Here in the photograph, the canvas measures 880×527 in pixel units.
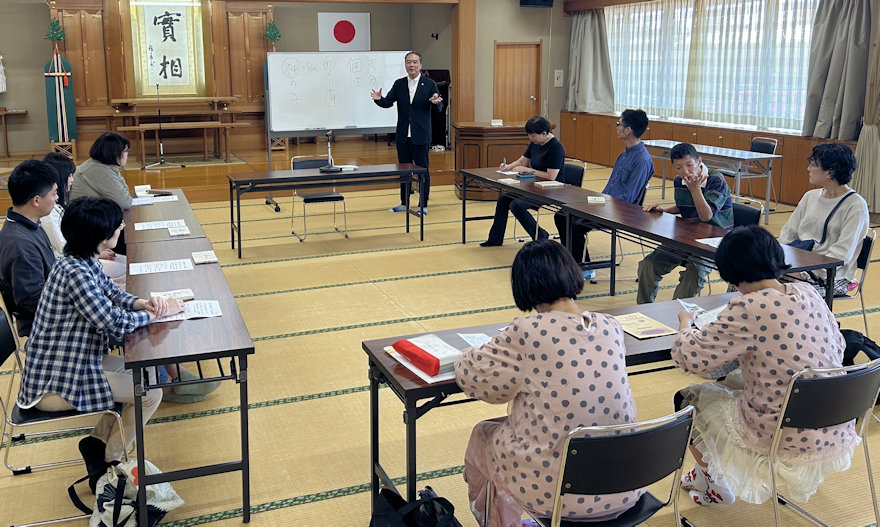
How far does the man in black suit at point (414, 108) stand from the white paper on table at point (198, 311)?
4903 millimetres

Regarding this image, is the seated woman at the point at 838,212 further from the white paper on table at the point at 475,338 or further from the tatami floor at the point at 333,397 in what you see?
the white paper on table at the point at 475,338

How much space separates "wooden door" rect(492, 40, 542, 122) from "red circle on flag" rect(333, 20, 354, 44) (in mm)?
3176

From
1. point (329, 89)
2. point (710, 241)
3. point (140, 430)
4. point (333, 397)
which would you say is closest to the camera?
point (140, 430)

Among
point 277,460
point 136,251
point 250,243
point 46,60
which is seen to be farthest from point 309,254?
point 46,60

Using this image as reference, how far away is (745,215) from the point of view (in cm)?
452

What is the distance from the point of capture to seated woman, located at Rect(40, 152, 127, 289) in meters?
4.10

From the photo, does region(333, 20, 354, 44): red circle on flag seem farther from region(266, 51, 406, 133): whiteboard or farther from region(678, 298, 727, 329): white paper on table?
region(678, 298, 727, 329): white paper on table

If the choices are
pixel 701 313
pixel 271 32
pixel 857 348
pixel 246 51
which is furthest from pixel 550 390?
pixel 246 51

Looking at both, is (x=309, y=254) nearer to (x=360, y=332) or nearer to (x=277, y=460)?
(x=360, y=332)

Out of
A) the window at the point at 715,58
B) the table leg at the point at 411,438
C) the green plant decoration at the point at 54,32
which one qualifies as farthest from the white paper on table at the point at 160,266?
the green plant decoration at the point at 54,32

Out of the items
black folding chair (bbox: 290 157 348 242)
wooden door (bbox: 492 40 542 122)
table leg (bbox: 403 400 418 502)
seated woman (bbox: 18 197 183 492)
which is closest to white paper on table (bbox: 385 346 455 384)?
table leg (bbox: 403 400 418 502)

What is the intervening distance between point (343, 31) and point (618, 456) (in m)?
12.6

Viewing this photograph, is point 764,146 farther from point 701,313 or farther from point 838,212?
point 701,313

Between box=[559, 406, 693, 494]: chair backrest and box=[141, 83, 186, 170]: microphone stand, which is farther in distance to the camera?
box=[141, 83, 186, 170]: microphone stand
